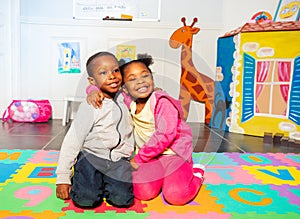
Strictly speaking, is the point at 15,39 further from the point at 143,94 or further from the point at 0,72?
the point at 143,94

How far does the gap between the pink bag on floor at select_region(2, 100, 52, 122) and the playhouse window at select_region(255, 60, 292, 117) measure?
1.43 metres

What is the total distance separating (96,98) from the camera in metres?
0.96

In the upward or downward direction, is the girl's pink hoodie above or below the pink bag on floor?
above

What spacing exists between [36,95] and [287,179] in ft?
6.11

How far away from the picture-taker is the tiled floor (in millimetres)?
1628

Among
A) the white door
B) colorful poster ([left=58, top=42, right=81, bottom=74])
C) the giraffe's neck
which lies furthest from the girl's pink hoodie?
the white door

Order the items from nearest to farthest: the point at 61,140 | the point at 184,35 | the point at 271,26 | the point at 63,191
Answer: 1. the point at 63,191
2. the point at 61,140
3. the point at 271,26
4. the point at 184,35

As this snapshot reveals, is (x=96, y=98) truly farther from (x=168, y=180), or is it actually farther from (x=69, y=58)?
(x=69, y=58)

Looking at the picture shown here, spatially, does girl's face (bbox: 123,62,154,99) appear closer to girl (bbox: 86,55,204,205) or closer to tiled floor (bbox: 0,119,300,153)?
girl (bbox: 86,55,204,205)

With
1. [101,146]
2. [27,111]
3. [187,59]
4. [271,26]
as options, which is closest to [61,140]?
[27,111]

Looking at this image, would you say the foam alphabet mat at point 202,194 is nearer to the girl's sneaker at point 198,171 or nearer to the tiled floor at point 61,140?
the girl's sneaker at point 198,171

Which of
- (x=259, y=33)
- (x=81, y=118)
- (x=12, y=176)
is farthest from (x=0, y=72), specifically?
(x=259, y=33)

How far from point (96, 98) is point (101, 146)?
0.50 feet

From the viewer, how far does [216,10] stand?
2443 millimetres
